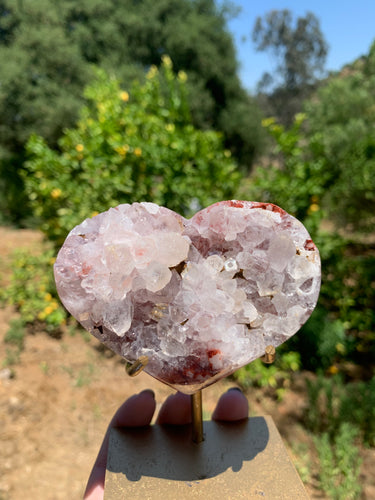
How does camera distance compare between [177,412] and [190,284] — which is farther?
[177,412]

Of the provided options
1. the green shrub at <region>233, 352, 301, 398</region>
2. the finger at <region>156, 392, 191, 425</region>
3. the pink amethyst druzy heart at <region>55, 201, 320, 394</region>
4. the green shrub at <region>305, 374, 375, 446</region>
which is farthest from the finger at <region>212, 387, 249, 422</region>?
the green shrub at <region>233, 352, 301, 398</region>

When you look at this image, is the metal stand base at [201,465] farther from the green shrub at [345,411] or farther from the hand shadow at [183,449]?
the green shrub at [345,411]

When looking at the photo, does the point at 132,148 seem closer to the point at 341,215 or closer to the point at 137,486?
the point at 137,486

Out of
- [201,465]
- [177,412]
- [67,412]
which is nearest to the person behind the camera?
[201,465]

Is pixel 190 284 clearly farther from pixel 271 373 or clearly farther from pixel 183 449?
pixel 271 373

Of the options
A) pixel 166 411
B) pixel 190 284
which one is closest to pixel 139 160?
pixel 166 411

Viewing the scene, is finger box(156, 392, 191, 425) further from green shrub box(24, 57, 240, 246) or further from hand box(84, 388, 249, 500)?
green shrub box(24, 57, 240, 246)
